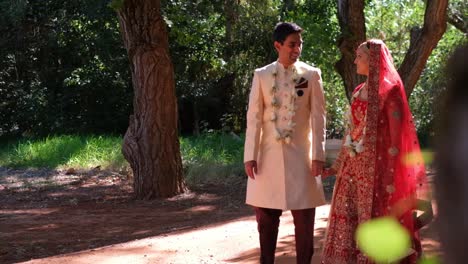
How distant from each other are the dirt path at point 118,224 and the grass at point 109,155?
0.85m

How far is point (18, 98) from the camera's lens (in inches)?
906

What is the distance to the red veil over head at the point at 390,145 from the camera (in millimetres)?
4543

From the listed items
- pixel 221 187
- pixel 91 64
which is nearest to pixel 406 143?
pixel 221 187

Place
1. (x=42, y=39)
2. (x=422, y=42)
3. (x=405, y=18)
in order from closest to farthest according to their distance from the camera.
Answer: (x=422, y=42) < (x=42, y=39) < (x=405, y=18)

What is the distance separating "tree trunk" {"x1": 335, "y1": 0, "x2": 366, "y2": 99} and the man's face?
20.7 feet

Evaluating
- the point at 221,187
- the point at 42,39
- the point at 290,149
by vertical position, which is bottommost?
the point at 221,187

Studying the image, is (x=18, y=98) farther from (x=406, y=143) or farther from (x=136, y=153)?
(x=406, y=143)

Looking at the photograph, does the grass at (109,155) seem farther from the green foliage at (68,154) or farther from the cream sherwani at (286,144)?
the cream sherwani at (286,144)

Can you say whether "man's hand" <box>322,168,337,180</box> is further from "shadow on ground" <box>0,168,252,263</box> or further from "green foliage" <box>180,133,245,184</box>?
"green foliage" <box>180,133,245,184</box>

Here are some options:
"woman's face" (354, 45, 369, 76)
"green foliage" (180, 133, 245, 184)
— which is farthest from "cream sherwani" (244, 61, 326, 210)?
"green foliage" (180, 133, 245, 184)

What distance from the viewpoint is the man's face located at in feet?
16.0

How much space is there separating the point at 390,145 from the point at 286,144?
75 cm

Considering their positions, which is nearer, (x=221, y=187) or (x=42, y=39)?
(x=221, y=187)

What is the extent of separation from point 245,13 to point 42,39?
21.2 ft
